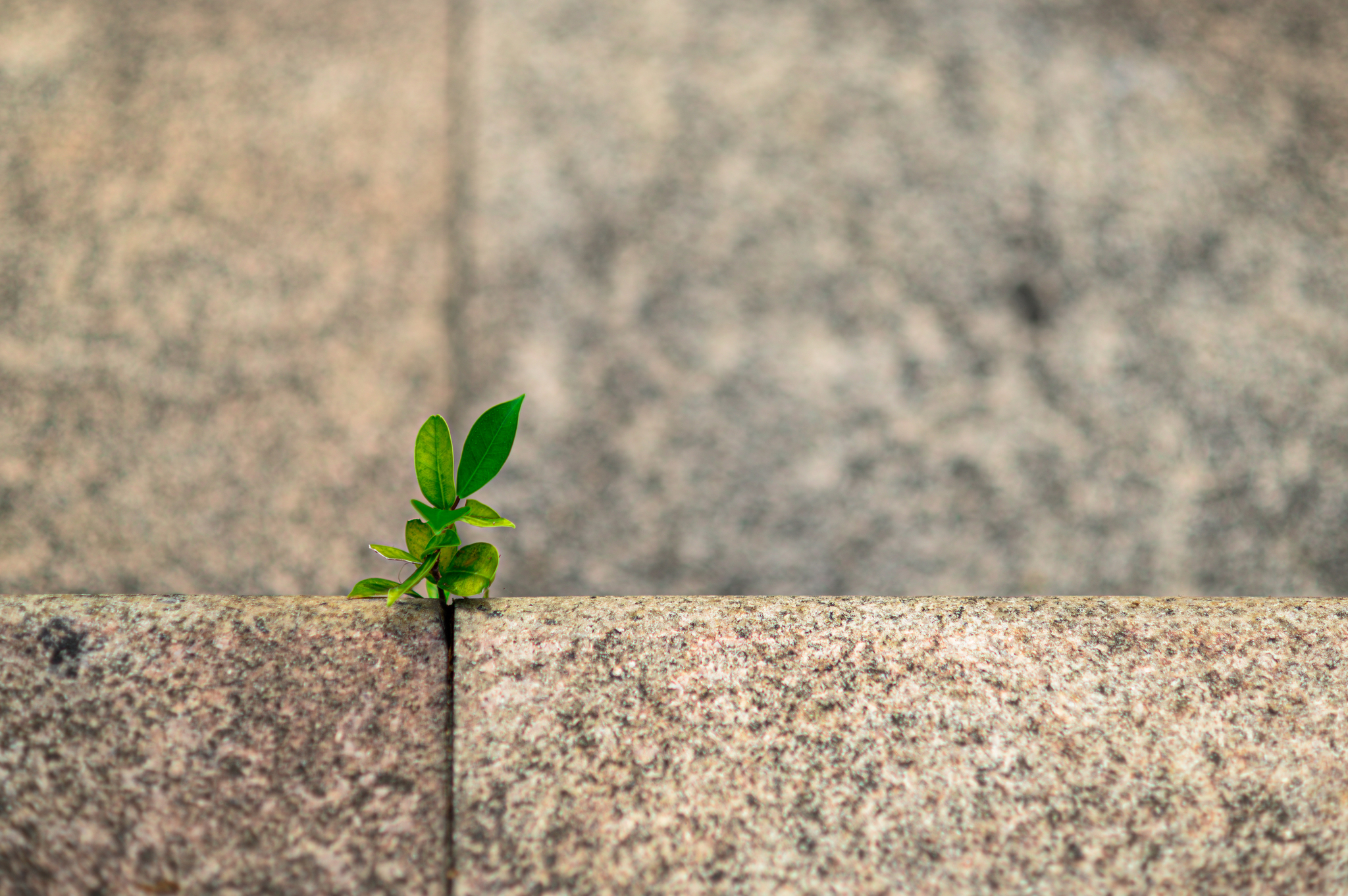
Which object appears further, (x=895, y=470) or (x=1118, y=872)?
(x=895, y=470)

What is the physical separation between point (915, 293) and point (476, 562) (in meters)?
1.89

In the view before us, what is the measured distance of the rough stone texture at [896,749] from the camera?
1.48 feet

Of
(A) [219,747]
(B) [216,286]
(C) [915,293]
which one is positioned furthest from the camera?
(C) [915,293]

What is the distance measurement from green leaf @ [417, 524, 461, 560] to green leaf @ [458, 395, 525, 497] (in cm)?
3

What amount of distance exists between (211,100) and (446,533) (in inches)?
82.1

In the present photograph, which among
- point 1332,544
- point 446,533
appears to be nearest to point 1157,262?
point 1332,544

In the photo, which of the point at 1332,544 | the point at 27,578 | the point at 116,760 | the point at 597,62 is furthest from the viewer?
the point at 597,62

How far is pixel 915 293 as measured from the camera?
2.14 m

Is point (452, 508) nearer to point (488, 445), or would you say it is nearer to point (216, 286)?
point (488, 445)

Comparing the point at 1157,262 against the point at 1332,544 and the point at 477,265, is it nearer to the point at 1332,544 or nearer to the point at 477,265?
the point at 1332,544

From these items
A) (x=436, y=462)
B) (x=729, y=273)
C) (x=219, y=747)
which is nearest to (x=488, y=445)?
(x=436, y=462)

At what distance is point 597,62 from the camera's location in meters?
2.23

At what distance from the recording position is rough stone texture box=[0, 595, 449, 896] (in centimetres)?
43

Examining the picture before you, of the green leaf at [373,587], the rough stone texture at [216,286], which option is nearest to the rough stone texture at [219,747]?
the green leaf at [373,587]
